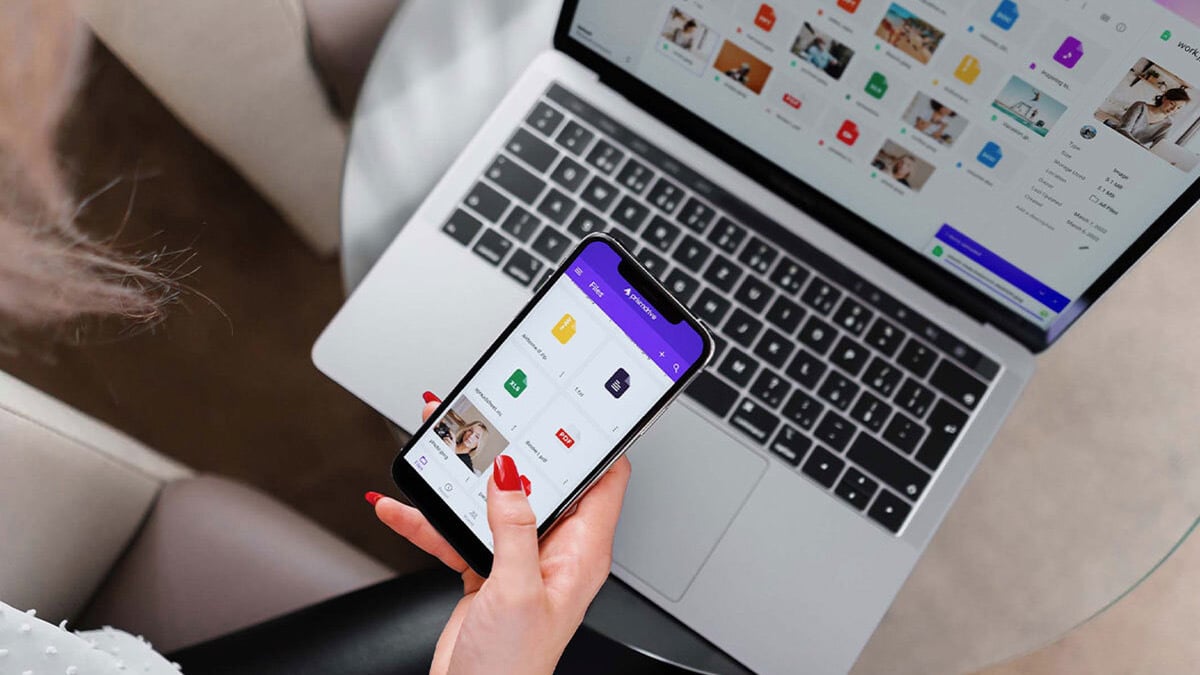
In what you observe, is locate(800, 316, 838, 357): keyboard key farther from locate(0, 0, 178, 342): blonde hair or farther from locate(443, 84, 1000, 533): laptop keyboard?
locate(0, 0, 178, 342): blonde hair

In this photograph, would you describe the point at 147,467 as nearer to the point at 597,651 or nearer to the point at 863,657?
the point at 597,651

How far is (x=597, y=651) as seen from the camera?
0.79 metres

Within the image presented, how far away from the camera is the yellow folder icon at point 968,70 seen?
561 millimetres

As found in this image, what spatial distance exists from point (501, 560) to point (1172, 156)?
1.55 ft

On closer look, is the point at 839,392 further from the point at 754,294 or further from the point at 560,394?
the point at 560,394

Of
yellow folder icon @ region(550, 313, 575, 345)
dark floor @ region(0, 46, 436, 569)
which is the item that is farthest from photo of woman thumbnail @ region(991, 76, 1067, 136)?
dark floor @ region(0, 46, 436, 569)

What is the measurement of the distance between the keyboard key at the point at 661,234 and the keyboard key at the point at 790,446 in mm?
175

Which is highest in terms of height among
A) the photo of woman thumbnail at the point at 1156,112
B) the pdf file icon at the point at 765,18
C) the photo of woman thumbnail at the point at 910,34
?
the photo of woman thumbnail at the point at 1156,112

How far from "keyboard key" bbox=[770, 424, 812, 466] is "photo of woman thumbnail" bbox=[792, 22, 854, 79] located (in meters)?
0.27

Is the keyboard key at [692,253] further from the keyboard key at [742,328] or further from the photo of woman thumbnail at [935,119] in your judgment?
the photo of woman thumbnail at [935,119]

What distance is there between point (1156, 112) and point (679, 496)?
404 mm

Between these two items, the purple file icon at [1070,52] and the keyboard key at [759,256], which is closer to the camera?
the purple file icon at [1070,52]

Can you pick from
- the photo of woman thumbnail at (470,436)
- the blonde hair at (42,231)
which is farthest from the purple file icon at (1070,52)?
the blonde hair at (42,231)

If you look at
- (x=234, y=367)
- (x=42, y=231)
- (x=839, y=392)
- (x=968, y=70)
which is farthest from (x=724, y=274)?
(x=234, y=367)
